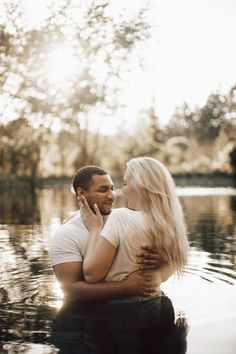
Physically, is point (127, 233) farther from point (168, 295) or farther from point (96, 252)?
point (168, 295)

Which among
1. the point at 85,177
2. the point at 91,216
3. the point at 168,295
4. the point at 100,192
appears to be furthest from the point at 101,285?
the point at 168,295

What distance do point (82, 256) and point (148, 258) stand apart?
63 centimetres

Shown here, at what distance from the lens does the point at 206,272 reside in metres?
7.30

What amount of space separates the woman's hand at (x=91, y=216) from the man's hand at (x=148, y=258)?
0.40m

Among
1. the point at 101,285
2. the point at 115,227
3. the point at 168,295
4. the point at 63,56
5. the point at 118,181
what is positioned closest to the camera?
the point at 115,227

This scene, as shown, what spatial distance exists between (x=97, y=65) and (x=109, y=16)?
351 cm

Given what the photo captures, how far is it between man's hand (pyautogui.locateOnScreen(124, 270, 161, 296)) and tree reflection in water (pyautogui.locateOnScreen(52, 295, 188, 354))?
0.68 feet

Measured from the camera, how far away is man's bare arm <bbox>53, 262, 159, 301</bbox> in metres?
4.60

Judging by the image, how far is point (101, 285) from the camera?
457 centimetres

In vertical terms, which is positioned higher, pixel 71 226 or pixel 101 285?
pixel 71 226

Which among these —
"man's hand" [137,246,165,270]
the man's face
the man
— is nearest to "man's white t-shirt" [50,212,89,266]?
the man

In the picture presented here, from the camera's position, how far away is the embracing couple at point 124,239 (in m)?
4.36

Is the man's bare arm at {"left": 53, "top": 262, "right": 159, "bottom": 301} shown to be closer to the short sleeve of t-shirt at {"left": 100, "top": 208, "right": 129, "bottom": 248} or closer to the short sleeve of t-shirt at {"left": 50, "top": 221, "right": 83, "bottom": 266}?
the short sleeve of t-shirt at {"left": 50, "top": 221, "right": 83, "bottom": 266}

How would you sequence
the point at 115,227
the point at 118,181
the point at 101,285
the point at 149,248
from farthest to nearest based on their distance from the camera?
the point at 118,181 < the point at 101,285 < the point at 149,248 < the point at 115,227
